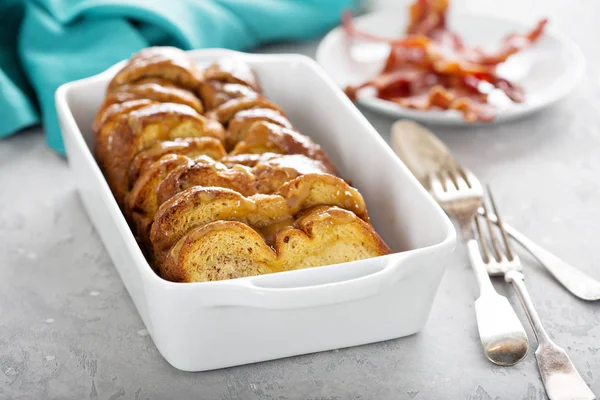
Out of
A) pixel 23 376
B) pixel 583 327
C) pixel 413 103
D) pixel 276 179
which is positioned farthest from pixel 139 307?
pixel 413 103

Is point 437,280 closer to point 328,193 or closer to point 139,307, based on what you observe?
point 328,193

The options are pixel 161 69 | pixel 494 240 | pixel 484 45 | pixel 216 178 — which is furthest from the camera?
pixel 484 45

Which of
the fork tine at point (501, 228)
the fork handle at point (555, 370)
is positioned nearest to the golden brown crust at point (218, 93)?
the fork tine at point (501, 228)

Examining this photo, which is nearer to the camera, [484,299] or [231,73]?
[484,299]

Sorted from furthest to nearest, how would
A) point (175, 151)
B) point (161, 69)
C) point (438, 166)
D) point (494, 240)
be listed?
point (438, 166), point (161, 69), point (494, 240), point (175, 151)

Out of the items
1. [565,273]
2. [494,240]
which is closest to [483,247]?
[494,240]

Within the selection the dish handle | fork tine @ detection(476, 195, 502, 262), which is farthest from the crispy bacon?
the dish handle

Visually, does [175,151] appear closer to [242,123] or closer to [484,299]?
[242,123]
